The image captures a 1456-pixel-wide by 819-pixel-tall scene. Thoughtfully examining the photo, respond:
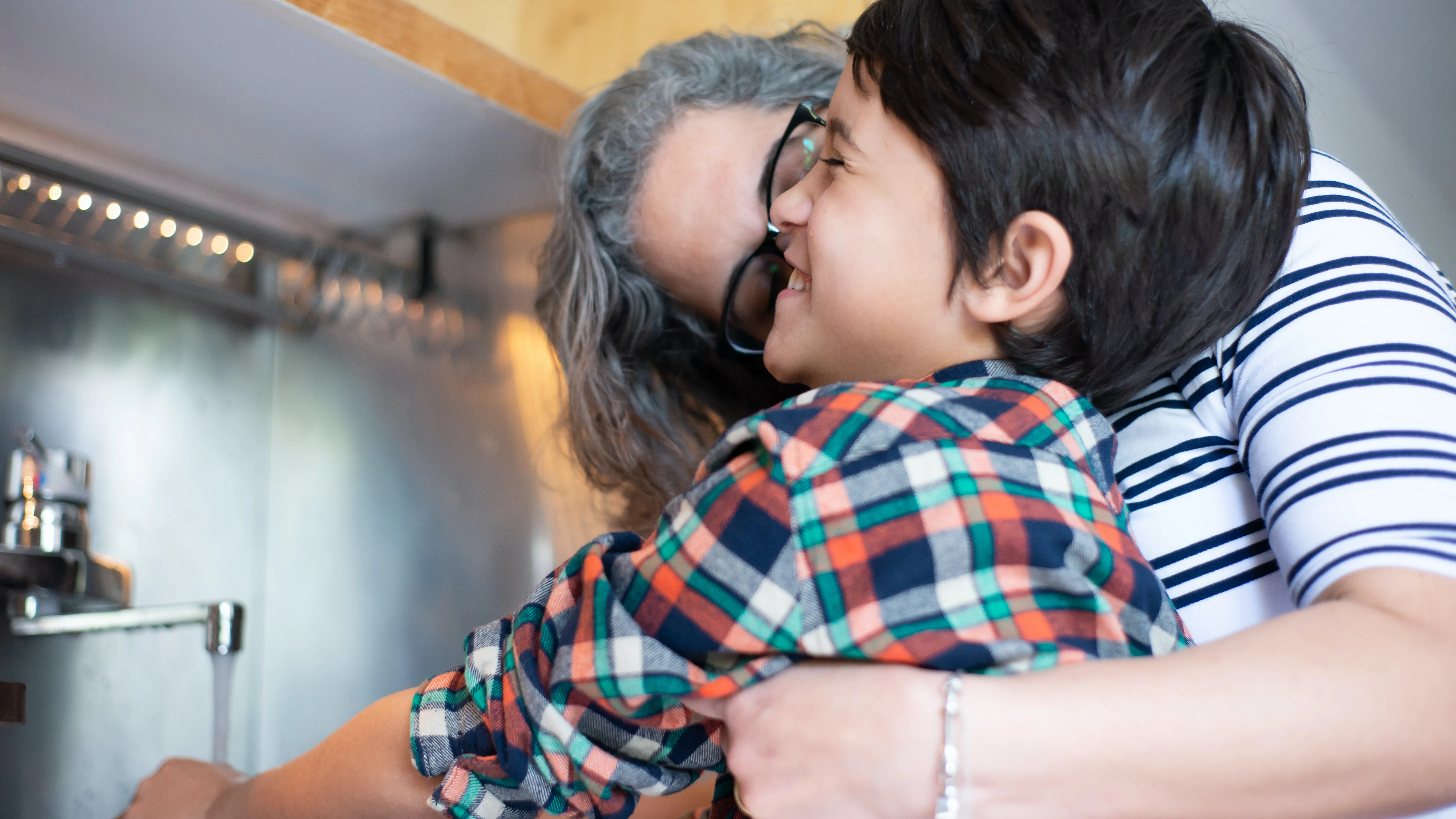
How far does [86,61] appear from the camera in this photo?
97 cm

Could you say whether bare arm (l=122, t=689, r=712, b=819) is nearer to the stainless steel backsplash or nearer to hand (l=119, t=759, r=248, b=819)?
hand (l=119, t=759, r=248, b=819)

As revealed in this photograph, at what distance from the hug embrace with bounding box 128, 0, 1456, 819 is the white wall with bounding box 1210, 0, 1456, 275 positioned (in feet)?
1.21

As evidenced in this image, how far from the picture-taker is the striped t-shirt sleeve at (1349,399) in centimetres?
55

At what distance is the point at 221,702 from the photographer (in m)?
1.11

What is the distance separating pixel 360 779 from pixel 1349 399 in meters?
0.64

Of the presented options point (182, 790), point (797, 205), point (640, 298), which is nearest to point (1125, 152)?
point (797, 205)

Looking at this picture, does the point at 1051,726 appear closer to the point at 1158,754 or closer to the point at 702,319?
the point at 1158,754

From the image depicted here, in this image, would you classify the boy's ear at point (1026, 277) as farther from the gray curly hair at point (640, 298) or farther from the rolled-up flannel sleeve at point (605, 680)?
the gray curly hair at point (640, 298)

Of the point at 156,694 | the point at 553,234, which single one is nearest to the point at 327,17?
the point at 553,234

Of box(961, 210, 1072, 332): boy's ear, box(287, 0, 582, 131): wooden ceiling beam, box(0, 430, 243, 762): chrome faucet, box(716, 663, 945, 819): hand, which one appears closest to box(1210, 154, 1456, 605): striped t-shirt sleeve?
box(961, 210, 1072, 332): boy's ear

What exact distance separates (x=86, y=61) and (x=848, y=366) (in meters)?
0.73

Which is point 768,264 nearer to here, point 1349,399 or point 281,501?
point 1349,399

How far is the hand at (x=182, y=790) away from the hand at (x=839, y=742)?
0.58 metres

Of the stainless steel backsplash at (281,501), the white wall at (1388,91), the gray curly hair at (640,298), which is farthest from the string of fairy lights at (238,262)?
the white wall at (1388,91)
